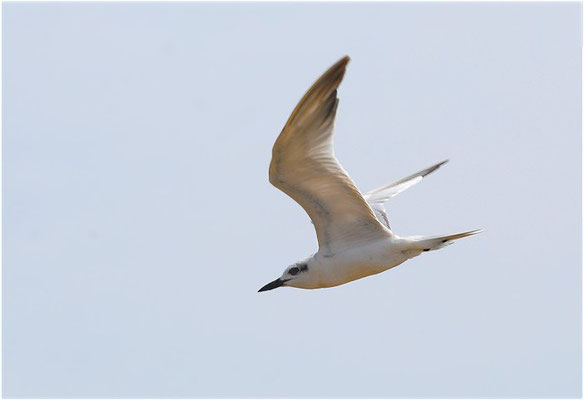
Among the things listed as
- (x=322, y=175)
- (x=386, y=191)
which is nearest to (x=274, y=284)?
(x=322, y=175)

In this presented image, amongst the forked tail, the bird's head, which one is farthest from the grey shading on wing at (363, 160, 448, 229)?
the forked tail

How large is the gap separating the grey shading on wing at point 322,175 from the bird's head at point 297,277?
1.24ft

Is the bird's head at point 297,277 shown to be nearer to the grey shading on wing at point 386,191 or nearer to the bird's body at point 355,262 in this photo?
the bird's body at point 355,262

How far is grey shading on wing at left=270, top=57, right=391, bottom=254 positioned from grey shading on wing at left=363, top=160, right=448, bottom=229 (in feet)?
5.41

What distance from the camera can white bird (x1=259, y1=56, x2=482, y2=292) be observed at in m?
14.6

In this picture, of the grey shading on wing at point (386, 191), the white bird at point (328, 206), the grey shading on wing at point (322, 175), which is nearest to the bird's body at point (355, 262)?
the white bird at point (328, 206)

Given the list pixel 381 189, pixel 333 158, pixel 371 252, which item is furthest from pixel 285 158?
pixel 381 189

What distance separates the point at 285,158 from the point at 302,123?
1.95ft

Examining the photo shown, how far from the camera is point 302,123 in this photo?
14.7 meters

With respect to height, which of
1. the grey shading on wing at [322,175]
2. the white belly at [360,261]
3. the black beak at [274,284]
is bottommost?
the white belly at [360,261]

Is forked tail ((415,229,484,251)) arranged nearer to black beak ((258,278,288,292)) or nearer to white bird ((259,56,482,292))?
white bird ((259,56,482,292))

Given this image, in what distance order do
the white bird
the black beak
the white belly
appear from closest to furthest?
the white bird, the white belly, the black beak

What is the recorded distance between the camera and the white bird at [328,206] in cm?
1465

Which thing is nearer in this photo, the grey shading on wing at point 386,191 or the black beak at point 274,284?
the black beak at point 274,284
